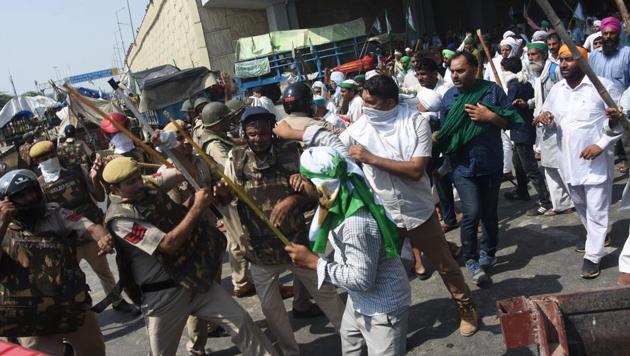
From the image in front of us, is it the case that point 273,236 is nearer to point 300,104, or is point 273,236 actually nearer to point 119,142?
point 300,104

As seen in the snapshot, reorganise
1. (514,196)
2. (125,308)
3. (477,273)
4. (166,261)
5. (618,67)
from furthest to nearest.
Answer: (514,196) < (618,67) < (125,308) < (477,273) < (166,261)

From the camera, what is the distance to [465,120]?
412cm

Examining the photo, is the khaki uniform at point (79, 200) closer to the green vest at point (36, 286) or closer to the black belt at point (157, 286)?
the green vest at point (36, 286)

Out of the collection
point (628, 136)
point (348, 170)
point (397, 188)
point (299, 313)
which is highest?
point (348, 170)

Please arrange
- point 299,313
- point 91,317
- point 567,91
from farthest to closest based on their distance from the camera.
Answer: point 299,313, point 567,91, point 91,317

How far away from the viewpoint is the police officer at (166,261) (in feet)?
9.79

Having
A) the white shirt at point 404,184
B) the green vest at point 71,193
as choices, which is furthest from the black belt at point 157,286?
the green vest at point 71,193

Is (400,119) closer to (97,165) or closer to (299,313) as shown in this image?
(299,313)

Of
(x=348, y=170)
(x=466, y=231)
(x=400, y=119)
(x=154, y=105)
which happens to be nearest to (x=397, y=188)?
(x=400, y=119)

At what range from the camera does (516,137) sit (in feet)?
19.1

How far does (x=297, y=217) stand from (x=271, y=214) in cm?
21

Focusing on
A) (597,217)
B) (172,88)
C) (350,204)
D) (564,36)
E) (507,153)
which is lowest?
(597,217)

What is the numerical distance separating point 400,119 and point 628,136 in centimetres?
134

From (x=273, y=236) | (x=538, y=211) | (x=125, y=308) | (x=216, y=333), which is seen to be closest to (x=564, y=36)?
(x=273, y=236)
